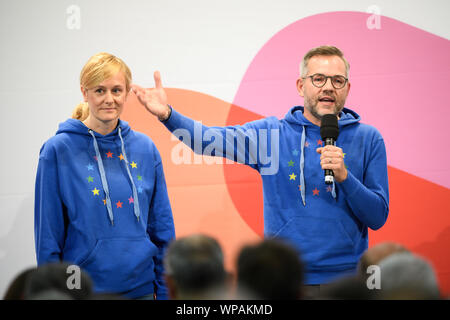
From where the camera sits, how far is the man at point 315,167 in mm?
2355

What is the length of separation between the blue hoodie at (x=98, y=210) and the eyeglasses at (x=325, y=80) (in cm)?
91

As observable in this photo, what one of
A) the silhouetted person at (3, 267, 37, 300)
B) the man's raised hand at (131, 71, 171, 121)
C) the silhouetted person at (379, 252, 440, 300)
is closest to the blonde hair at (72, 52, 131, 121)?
the man's raised hand at (131, 71, 171, 121)

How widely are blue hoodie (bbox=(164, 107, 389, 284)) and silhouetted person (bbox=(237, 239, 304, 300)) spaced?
1001 millimetres

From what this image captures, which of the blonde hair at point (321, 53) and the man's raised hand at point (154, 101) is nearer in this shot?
the man's raised hand at point (154, 101)

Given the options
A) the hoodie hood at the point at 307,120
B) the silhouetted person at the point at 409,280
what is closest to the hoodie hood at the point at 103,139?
the hoodie hood at the point at 307,120

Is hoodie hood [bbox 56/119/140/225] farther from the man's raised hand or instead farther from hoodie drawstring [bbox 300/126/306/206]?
hoodie drawstring [bbox 300/126/306/206]

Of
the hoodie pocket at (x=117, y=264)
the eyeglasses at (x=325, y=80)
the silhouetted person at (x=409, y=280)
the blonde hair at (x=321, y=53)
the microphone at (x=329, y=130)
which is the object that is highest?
the blonde hair at (x=321, y=53)

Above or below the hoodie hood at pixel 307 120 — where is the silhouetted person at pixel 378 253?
below

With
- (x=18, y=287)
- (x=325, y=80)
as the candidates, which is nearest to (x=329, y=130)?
(x=325, y=80)

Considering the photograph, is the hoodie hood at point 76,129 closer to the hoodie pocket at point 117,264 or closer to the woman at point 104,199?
the woman at point 104,199

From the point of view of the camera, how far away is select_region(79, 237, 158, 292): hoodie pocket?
225 cm

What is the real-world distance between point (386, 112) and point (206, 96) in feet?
3.81

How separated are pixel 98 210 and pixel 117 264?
0.25 meters

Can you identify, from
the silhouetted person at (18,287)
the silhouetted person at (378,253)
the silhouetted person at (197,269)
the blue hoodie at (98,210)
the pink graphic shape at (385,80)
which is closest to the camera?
the silhouetted person at (197,269)
